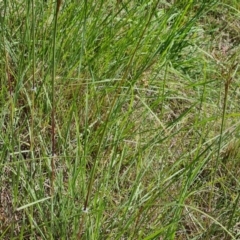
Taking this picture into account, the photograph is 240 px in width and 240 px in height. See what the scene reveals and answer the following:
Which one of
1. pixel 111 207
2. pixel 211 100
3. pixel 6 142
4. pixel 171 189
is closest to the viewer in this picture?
pixel 6 142

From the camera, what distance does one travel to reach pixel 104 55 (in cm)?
170

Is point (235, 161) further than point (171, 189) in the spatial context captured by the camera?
Yes

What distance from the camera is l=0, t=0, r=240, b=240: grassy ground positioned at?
4.15ft

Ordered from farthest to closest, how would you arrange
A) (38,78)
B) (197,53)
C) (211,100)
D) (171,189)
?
(197,53)
(211,100)
(38,78)
(171,189)

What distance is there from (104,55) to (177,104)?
342mm

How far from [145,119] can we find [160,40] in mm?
360

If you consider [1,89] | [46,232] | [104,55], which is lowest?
[46,232]

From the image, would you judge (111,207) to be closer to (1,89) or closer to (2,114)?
(2,114)

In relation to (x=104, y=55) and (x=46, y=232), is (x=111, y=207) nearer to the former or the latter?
(x=46, y=232)

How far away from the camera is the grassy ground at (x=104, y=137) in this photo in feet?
4.15

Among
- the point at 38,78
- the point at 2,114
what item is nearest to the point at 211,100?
the point at 38,78

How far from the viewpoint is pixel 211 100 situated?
73.8 inches

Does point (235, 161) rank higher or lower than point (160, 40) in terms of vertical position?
lower

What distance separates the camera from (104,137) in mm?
1503
